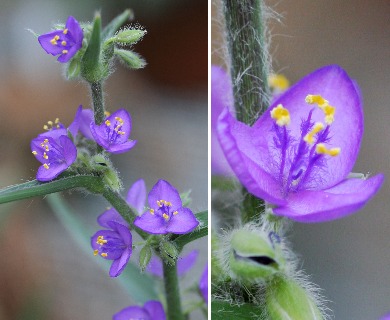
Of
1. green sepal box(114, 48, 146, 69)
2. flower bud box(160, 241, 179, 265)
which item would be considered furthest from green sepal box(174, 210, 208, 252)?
green sepal box(114, 48, 146, 69)

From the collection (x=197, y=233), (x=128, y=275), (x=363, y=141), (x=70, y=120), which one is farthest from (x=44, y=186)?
(x=70, y=120)

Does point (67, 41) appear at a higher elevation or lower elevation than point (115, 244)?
higher

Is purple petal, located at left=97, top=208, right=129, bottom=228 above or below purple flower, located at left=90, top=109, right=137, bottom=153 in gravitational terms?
below

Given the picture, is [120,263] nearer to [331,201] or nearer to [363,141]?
[331,201]

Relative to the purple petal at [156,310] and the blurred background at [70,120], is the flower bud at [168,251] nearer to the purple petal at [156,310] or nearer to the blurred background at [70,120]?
the purple petal at [156,310]

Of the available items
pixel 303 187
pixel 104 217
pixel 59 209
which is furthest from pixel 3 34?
pixel 303 187

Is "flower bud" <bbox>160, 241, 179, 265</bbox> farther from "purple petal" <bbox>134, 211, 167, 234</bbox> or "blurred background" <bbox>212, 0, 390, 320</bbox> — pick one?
"blurred background" <bbox>212, 0, 390, 320</bbox>

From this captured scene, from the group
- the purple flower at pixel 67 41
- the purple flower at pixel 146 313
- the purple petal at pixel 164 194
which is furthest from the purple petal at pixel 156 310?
the purple flower at pixel 67 41
